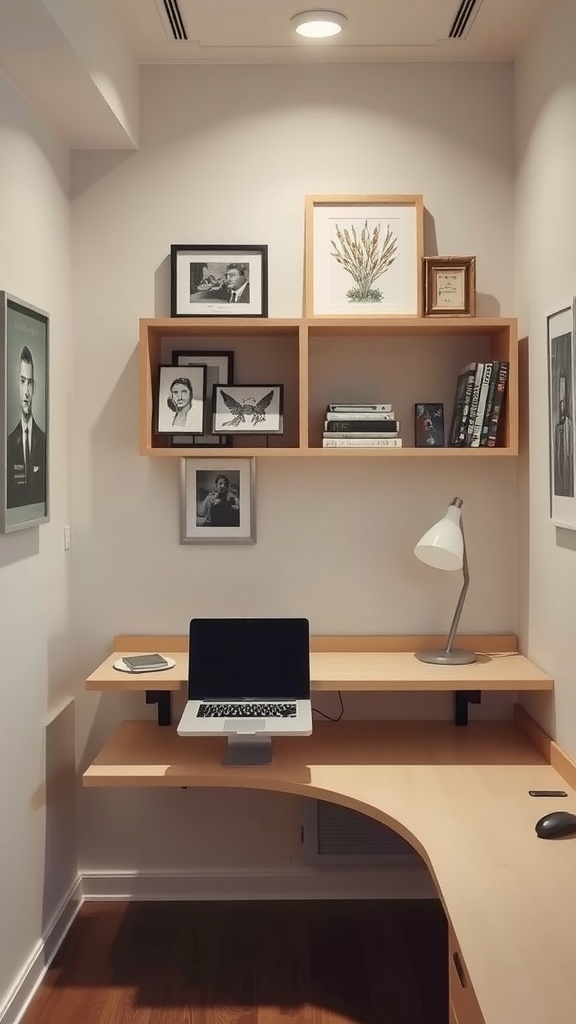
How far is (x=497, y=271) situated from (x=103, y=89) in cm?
133

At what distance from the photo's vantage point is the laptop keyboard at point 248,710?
2.76 m

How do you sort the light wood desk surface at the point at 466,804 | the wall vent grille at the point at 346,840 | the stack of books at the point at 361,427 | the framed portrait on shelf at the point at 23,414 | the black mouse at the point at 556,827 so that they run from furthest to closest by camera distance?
the wall vent grille at the point at 346,840
the stack of books at the point at 361,427
the framed portrait on shelf at the point at 23,414
the black mouse at the point at 556,827
the light wood desk surface at the point at 466,804

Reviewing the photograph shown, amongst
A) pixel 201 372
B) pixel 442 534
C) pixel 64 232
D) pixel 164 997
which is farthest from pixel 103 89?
pixel 164 997

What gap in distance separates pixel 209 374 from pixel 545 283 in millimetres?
1075

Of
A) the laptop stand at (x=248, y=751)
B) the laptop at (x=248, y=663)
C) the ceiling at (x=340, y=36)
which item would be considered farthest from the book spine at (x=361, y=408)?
the ceiling at (x=340, y=36)

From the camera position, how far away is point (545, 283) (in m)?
2.80

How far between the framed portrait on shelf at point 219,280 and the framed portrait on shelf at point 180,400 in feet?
0.62

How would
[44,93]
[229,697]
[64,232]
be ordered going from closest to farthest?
[44,93]
[229,697]
[64,232]

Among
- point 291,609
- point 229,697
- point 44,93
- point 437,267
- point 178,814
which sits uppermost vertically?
point 44,93

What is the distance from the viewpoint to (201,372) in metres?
3.11

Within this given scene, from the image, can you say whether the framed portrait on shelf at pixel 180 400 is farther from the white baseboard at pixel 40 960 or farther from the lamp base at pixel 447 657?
the white baseboard at pixel 40 960

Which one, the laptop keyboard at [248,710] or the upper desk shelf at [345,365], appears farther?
the upper desk shelf at [345,365]

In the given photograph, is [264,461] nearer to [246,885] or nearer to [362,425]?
[362,425]

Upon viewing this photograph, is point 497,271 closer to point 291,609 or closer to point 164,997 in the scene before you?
point 291,609
